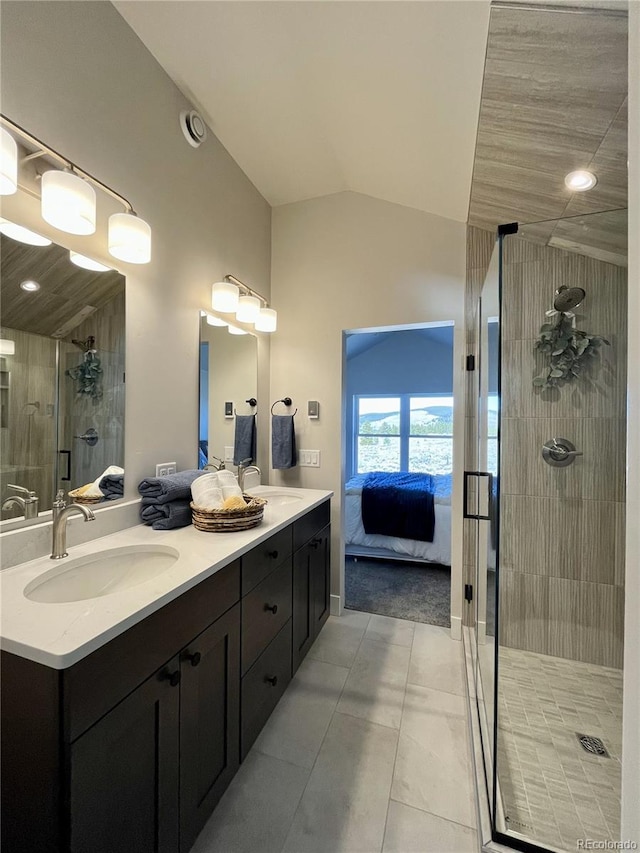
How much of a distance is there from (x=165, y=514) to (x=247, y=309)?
1.30 metres

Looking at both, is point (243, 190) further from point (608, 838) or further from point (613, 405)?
point (608, 838)

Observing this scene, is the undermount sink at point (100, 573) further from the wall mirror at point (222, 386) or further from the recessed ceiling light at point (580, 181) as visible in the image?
the recessed ceiling light at point (580, 181)

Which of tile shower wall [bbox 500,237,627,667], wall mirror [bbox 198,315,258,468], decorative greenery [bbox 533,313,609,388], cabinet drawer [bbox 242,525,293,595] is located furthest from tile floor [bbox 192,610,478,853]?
decorative greenery [bbox 533,313,609,388]

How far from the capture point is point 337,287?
249 centimetres

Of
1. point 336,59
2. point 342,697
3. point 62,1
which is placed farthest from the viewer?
point 342,697

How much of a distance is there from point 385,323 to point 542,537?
5.18ft

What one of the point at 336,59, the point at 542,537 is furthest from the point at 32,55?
the point at 542,537

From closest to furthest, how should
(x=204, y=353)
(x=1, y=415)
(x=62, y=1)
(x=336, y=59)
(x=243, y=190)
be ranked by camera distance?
1. (x=1, y=415)
2. (x=62, y=1)
3. (x=336, y=59)
4. (x=204, y=353)
5. (x=243, y=190)

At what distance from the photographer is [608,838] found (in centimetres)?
111

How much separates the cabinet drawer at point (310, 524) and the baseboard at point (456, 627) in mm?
1007

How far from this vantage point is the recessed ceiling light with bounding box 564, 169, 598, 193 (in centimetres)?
142

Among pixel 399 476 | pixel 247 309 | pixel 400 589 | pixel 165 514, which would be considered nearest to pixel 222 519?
pixel 165 514

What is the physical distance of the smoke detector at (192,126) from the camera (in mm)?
1756

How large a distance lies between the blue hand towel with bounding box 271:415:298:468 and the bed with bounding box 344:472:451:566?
1.10 m
